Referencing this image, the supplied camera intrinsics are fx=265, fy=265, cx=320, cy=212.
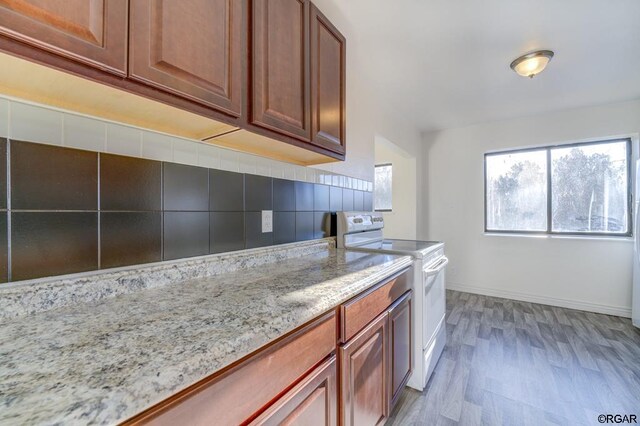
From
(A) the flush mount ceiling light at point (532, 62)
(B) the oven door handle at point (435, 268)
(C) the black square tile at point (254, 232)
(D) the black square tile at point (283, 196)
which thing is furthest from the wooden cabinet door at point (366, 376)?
(A) the flush mount ceiling light at point (532, 62)

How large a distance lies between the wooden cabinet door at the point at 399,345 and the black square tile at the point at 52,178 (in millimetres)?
1305

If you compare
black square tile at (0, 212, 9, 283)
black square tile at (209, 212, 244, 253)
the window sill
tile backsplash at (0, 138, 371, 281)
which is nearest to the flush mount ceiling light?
the window sill

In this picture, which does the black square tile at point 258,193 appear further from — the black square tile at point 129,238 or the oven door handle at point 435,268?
the oven door handle at point 435,268

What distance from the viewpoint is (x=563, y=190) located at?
10.6 feet

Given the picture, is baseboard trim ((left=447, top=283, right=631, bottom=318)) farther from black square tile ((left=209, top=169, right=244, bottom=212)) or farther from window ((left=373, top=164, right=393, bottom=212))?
black square tile ((left=209, top=169, right=244, bottom=212))

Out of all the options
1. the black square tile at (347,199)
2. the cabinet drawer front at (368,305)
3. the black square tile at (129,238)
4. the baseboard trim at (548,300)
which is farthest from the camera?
the baseboard trim at (548,300)

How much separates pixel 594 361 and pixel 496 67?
2428mm

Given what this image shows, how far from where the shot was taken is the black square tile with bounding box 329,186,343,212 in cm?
191

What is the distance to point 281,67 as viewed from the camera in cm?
112

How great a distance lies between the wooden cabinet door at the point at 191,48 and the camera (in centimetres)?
69

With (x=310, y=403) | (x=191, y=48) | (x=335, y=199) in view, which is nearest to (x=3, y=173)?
(x=191, y=48)

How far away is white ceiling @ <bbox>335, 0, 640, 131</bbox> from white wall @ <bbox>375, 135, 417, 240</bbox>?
1.07 metres

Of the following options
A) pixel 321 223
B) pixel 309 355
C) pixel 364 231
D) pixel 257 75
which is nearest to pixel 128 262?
pixel 309 355

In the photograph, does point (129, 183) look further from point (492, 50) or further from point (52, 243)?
point (492, 50)
